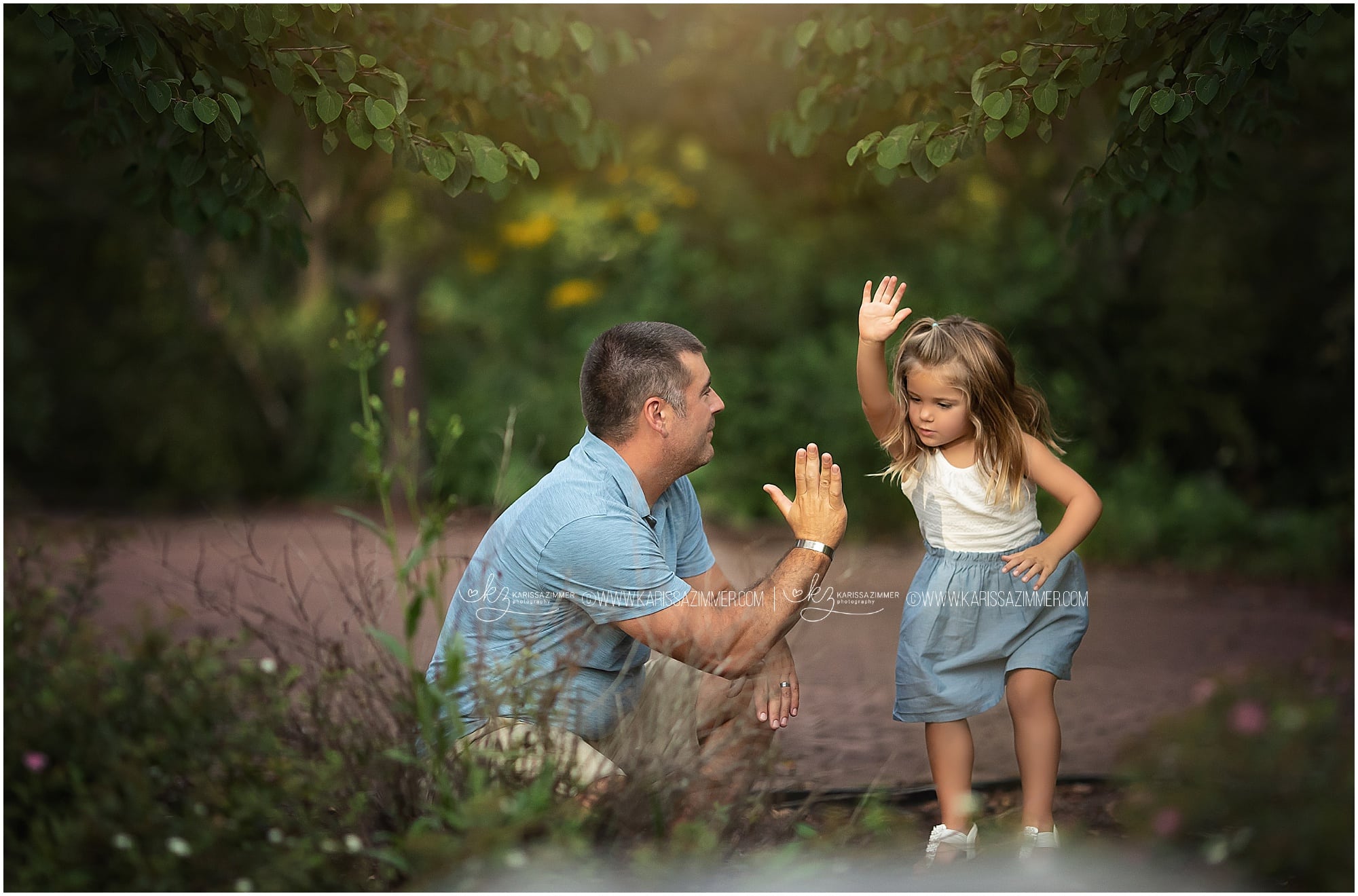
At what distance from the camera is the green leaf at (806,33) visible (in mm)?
2994

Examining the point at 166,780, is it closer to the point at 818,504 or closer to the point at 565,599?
the point at 565,599

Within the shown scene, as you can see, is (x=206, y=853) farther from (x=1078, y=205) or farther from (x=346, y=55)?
(x=1078, y=205)

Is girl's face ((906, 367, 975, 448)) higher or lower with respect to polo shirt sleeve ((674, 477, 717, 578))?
higher

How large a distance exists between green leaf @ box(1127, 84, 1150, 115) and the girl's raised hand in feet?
2.24

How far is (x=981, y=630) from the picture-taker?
8.96ft

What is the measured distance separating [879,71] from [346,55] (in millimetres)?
1383

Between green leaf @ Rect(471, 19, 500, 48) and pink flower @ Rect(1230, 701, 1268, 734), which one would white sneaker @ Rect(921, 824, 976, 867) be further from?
green leaf @ Rect(471, 19, 500, 48)

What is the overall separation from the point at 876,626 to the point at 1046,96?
390 centimetres

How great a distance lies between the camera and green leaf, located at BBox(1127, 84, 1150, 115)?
2.66 m

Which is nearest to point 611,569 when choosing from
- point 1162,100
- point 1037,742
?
point 1037,742

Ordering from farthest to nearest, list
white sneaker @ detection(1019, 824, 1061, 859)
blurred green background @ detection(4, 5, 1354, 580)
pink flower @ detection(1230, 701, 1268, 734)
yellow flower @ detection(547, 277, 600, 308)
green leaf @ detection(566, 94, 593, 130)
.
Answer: yellow flower @ detection(547, 277, 600, 308), blurred green background @ detection(4, 5, 1354, 580), green leaf @ detection(566, 94, 593, 130), pink flower @ detection(1230, 701, 1268, 734), white sneaker @ detection(1019, 824, 1061, 859)

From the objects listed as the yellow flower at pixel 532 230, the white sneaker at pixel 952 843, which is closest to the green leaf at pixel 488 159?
the white sneaker at pixel 952 843

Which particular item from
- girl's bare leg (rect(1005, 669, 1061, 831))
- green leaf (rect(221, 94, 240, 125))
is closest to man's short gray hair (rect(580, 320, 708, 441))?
green leaf (rect(221, 94, 240, 125))

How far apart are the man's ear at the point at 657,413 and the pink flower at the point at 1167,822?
4.73 ft
